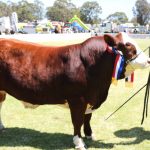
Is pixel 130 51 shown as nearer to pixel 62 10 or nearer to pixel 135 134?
pixel 135 134

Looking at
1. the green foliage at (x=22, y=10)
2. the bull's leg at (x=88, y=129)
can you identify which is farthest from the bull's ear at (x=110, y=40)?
the green foliage at (x=22, y=10)

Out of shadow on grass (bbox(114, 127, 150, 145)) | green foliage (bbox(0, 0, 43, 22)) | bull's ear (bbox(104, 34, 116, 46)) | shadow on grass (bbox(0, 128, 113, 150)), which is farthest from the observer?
green foliage (bbox(0, 0, 43, 22))

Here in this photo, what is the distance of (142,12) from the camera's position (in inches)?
5017

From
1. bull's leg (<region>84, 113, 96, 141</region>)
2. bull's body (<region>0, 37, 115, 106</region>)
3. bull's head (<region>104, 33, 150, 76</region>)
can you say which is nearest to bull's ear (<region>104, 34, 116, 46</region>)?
bull's head (<region>104, 33, 150, 76</region>)

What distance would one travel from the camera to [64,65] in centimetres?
549

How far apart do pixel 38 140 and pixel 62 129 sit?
755 millimetres

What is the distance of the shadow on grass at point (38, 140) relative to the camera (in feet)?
19.0

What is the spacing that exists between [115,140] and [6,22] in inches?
1676

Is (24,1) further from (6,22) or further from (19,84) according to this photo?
(19,84)

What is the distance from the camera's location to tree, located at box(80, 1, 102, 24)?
422 ft

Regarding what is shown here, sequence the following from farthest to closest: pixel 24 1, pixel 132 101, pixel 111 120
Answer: pixel 24 1
pixel 132 101
pixel 111 120

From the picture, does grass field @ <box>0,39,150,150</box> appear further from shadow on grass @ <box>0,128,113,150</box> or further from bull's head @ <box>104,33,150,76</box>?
bull's head @ <box>104,33,150,76</box>

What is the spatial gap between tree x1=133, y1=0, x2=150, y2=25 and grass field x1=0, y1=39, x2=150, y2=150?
12033 centimetres

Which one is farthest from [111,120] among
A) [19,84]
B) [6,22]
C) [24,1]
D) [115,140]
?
[24,1]
